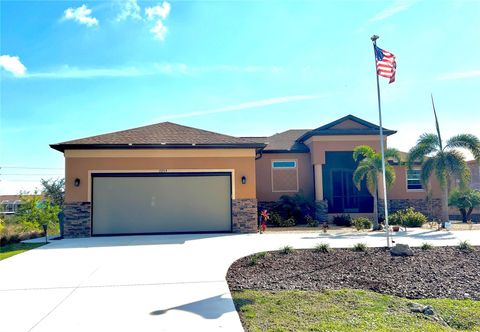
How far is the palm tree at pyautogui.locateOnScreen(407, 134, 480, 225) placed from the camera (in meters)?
→ 15.0

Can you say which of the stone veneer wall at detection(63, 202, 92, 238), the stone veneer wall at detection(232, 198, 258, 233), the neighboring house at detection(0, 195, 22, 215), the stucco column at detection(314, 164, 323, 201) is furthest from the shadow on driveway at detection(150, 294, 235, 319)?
the stucco column at detection(314, 164, 323, 201)

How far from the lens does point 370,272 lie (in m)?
6.97

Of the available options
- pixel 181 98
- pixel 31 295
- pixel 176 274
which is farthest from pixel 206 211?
pixel 31 295

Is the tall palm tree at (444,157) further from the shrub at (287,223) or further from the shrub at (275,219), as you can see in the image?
the shrub at (275,219)

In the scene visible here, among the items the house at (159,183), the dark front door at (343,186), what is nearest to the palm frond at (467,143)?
the dark front door at (343,186)

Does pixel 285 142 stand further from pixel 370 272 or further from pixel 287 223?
pixel 370 272

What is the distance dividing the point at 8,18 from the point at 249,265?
11304mm

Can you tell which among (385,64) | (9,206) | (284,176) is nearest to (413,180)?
(284,176)

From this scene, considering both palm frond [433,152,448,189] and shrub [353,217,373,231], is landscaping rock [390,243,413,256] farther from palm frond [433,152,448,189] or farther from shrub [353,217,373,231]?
palm frond [433,152,448,189]

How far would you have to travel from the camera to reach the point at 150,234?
13.5m

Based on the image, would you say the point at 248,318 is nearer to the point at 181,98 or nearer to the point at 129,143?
the point at 129,143

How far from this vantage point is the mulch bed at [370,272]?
5.97 meters

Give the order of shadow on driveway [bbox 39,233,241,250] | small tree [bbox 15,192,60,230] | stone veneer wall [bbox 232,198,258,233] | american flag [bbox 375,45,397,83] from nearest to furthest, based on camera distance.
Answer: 1. american flag [bbox 375,45,397,83]
2. shadow on driveway [bbox 39,233,241,250]
3. small tree [bbox 15,192,60,230]
4. stone veneer wall [bbox 232,198,258,233]

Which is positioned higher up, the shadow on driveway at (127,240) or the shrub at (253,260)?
the shrub at (253,260)
